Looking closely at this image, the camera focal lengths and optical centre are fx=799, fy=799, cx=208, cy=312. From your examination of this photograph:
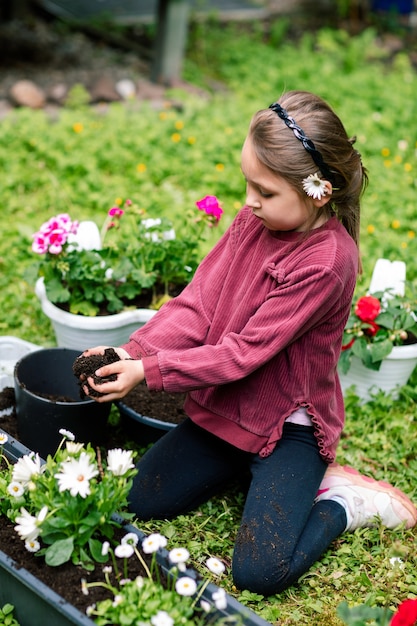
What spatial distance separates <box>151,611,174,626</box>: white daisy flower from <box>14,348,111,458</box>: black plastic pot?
861 millimetres

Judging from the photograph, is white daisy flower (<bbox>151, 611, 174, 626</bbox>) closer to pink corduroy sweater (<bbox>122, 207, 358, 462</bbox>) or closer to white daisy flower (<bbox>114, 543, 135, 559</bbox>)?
white daisy flower (<bbox>114, 543, 135, 559</bbox>)

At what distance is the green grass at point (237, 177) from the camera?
7.54 ft

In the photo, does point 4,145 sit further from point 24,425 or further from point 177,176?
point 24,425

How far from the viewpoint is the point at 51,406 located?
2355mm

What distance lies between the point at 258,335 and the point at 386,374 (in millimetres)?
1050

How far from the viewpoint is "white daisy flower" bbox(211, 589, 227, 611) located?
1.67 metres

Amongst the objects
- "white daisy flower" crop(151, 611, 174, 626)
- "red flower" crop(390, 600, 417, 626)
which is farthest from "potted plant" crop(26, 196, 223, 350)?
"red flower" crop(390, 600, 417, 626)

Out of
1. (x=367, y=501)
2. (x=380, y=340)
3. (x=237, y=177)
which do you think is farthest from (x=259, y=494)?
(x=237, y=177)

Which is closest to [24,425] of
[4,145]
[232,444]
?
[232,444]

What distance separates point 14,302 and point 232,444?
5.15ft

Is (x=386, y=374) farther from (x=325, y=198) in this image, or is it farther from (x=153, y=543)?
(x=153, y=543)

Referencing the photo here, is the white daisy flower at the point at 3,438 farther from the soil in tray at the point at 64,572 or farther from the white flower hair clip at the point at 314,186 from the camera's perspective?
the white flower hair clip at the point at 314,186

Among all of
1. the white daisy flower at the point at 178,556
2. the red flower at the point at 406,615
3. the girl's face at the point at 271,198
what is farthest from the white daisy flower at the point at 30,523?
the girl's face at the point at 271,198

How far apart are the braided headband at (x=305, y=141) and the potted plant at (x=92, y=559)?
0.88 metres
